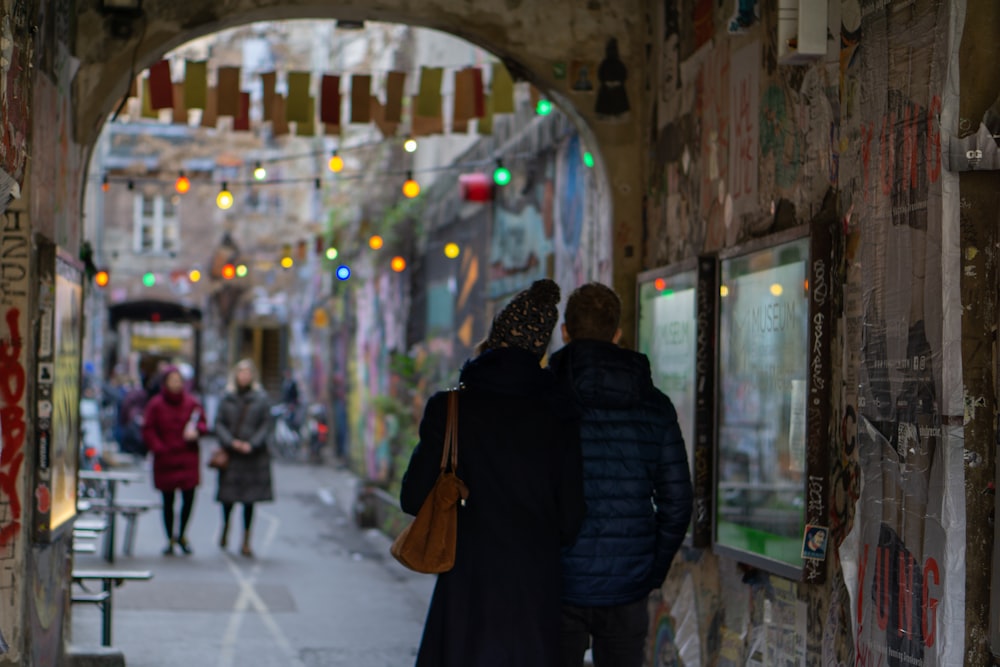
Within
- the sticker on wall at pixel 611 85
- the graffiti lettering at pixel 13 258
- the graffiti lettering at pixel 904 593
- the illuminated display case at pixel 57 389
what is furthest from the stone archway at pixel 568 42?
the graffiti lettering at pixel 904 593

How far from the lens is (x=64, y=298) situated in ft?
24.6

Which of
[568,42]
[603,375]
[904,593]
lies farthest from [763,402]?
[568,42]

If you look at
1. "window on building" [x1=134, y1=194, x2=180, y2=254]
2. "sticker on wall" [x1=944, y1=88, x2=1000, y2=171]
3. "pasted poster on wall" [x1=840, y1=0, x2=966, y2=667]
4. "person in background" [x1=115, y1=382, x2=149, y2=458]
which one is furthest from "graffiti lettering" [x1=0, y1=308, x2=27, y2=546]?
"window on building" [x1=134, y1=194, x2=180, y2=254]

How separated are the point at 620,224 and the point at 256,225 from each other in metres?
29.3

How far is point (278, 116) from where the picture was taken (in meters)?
11.5

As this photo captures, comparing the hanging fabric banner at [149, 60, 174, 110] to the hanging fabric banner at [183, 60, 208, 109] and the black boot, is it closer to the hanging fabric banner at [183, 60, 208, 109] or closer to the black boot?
the hanging fabric banner at [183, 60, 208, 109]

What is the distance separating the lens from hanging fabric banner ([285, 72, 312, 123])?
34.5 feet

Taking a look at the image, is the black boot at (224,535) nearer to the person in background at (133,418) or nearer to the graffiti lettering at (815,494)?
the graffiti lettering at (815,494)

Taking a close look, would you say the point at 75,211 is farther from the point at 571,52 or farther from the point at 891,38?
the point at 891,38

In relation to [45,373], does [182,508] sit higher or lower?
lower

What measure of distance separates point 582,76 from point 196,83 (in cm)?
304

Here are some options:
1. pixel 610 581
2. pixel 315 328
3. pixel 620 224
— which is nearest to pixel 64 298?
pixel 620 224

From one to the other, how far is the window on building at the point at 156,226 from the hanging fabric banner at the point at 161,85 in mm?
31882

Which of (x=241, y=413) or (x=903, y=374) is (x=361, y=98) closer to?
(x=241, y=413)
